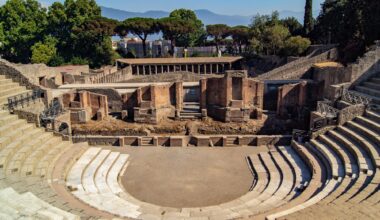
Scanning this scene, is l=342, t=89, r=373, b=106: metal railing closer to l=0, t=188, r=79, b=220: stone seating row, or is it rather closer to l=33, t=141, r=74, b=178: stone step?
l=0, t=188, r=79, b=220: stone seating row

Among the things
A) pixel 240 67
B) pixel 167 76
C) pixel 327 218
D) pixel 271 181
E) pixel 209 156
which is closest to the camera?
pixel 327 218

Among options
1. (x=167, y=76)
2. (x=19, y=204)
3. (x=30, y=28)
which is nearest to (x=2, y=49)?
(x=30, y=28)

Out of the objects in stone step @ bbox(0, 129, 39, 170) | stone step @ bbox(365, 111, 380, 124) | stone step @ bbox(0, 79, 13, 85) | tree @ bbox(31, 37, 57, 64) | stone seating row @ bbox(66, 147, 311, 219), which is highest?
tree @ bbox(31, 37, 57, 64)

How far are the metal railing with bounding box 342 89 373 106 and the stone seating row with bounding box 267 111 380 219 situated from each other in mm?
981

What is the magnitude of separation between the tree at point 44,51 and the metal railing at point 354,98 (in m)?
36.9

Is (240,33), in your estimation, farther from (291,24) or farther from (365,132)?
(365,132)

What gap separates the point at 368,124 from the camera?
13531mm

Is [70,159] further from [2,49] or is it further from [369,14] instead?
[2,49]

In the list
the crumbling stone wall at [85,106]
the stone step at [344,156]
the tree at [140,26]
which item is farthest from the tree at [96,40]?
the stone step at [344,156]

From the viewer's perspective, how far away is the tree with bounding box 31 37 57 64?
131 feet

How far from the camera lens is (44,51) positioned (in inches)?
1608

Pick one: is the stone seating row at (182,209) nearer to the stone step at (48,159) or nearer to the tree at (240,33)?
the stone step at (48,159)

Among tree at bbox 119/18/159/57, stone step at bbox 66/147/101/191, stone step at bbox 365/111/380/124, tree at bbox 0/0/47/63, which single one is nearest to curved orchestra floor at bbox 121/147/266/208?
stone step at bbox 66/147/101/191

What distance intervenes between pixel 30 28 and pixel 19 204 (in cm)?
4287
